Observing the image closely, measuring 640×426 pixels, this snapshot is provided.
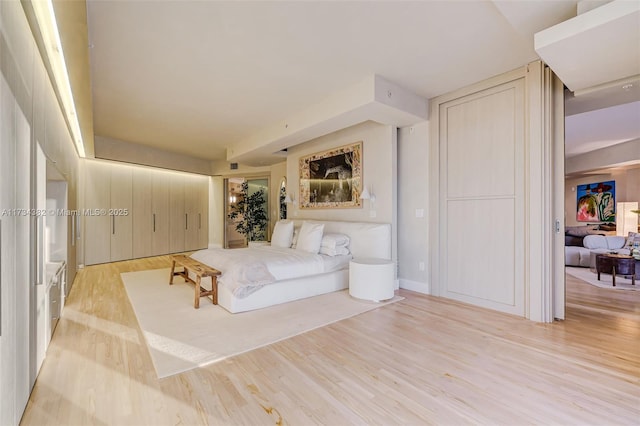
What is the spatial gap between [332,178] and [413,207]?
1655 millimetres

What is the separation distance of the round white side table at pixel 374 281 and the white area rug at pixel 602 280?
3652 mm

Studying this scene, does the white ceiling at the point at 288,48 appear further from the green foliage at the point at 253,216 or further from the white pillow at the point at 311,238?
the green foliage at the point at 253,216

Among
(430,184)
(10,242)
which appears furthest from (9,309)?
(430,184)

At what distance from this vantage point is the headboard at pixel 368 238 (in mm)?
4219

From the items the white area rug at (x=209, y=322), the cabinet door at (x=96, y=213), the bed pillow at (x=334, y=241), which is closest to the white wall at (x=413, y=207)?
the white area rug at (x=209, y=322)

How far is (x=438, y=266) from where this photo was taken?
13.2 ft

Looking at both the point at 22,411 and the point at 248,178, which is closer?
the point at 22,411

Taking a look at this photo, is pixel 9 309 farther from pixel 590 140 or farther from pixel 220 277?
pixel 590 140

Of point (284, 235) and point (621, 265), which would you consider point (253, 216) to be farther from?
point (621, 265)

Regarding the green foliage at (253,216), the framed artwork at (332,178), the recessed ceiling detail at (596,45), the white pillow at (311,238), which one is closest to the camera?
the recessed ceiling detail at (596,45)

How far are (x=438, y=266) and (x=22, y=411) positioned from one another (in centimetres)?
411

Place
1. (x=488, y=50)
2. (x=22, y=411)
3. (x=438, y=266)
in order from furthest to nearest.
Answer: (x=438, y=266), (x=488, y=50), (x=22, y=411)

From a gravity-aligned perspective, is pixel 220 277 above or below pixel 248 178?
below

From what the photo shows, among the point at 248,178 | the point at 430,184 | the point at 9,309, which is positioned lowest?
the point at 9,309
